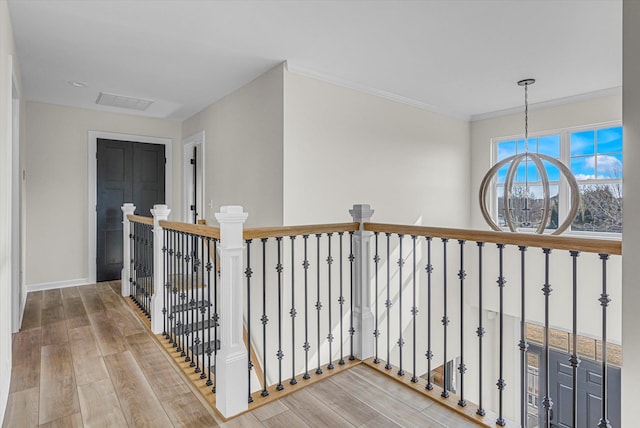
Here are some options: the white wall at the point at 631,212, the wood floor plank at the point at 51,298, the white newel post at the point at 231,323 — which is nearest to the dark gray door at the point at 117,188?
the wood floor plank at the point at 51,298

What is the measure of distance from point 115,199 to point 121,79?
6.68 ft

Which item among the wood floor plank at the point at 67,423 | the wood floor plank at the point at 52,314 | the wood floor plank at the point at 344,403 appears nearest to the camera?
the wood floor plank at the point at 67,423

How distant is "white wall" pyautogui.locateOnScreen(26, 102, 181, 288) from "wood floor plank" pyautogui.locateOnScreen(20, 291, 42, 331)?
367 mm

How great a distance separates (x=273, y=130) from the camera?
3.63 meters

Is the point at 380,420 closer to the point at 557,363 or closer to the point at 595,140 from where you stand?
the point at 595,140

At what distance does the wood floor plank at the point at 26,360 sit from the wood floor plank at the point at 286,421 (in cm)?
155

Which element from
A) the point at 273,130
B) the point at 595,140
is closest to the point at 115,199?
the point at 273,130

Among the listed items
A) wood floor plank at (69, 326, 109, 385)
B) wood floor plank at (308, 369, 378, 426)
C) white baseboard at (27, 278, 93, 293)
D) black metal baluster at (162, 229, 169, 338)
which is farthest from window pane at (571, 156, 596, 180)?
white baseboard at (27, 278, 93, 293)

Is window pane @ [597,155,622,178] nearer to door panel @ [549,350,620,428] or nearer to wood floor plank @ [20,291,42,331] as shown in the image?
door panel @ [549,350,620,428]

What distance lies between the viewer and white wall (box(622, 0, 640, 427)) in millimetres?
1326

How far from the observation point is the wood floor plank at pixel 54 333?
9.62 feet

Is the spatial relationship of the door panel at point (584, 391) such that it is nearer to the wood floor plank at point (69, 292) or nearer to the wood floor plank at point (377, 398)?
the wood floor plank at point (377, 398)

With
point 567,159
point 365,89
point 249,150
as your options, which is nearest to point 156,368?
point 249,150

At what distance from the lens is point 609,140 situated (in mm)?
4402
